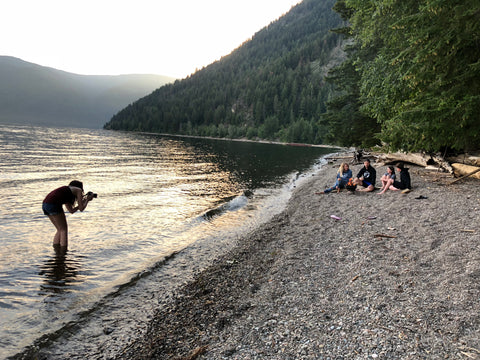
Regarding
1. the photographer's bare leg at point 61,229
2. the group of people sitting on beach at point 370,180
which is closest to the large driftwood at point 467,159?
the group of people sitting on beach at point 370,180

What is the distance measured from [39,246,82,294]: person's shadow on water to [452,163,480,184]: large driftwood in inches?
756

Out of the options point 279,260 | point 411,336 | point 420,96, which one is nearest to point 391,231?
point 279,260

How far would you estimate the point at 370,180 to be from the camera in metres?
17.5

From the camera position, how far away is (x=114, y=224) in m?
13.5

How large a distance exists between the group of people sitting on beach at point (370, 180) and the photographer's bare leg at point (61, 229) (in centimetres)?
1484

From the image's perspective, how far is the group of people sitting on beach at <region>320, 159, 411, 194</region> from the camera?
1579 centimetres

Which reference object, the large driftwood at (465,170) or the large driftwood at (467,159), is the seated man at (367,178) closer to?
the large driftwood at (465,170)

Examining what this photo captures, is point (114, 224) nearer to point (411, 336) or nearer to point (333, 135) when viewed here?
point (411, 336)

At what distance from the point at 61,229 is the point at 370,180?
53.9 feet

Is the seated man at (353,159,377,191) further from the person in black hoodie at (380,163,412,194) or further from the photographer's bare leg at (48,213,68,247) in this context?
the photographer's bare leg at (48,213,68,247)

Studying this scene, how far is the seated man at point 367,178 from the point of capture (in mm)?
17169

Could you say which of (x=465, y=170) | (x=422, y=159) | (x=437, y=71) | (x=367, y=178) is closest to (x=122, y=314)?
(x=437, y=71)

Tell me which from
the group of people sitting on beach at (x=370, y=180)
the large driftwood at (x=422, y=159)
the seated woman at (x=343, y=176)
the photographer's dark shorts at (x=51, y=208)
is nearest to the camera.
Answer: the photographer's dark shorts at (x=51, y=208)

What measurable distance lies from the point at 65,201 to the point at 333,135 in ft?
121
